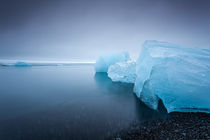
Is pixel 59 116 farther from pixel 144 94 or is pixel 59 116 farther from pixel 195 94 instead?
pixel 195 94

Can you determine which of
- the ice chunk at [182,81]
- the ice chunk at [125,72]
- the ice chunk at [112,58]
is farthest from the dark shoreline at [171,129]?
the ice chunk at [112,58]

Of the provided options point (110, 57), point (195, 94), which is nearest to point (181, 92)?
point (195, 94)

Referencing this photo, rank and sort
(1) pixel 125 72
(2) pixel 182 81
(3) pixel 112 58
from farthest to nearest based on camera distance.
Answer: (3) pixel 112 58 → (1) pixel 125 72 → (2) pixel 182 81

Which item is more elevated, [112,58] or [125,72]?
[112,58]

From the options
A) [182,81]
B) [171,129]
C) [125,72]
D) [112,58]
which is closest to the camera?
[171,129]

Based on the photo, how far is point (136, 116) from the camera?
12.3 ft

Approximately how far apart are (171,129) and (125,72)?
306 inches

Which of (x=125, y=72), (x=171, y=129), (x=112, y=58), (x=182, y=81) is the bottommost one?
(x=171, y=129)

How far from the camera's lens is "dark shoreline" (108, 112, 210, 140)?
2.37 meters

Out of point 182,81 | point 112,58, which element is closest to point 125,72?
point 112,58

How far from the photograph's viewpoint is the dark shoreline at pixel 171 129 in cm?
237

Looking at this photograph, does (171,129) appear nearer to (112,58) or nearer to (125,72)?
(125,72)

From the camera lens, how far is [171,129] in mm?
2660

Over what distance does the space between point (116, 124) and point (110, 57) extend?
13.4 m
